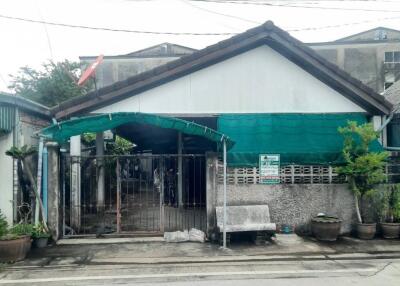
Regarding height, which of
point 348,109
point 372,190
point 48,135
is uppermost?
point 348,109

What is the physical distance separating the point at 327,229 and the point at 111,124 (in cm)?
593

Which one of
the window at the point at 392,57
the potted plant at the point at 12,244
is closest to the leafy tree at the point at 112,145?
the potted plant at the point at 12,244

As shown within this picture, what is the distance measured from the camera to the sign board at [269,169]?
10.4m

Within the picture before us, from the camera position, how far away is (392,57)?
34344mm

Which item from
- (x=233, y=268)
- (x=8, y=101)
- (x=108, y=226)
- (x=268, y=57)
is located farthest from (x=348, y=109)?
(x=8, y=101)

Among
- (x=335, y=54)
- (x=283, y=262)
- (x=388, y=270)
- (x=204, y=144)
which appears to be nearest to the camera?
(x=388, y=270)

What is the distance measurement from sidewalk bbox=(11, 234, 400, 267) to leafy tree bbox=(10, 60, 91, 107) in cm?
1170

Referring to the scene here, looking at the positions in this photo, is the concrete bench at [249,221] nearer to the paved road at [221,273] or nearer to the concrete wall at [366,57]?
the paved road at [221,273]

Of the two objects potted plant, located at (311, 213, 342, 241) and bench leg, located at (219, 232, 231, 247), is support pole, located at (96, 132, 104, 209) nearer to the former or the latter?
bench leg, located at (219, 232, 231, 247)

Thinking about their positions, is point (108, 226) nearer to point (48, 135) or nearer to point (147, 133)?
point (48, 135)

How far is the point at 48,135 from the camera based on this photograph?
9.12m

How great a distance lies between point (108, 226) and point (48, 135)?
11.2 feet

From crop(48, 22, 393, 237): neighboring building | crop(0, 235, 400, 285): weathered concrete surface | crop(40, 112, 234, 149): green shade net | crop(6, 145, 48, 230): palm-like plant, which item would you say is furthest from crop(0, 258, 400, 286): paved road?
crop(40, 112, 234, 149): green shade net

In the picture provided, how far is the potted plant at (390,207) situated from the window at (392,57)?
91.1 ft
